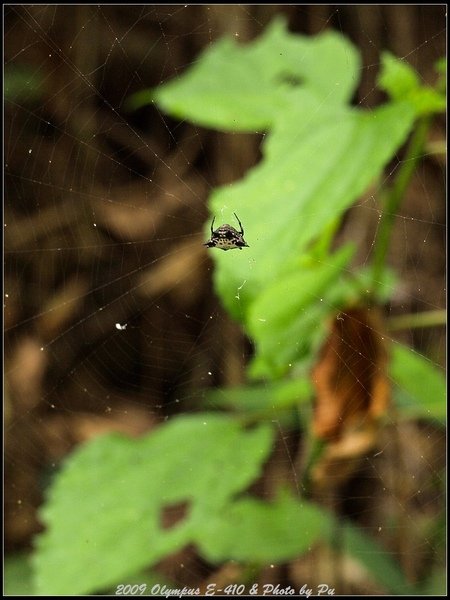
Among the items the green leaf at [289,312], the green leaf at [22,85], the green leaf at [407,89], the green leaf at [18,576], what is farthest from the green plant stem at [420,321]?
the green leaf at [22,85]

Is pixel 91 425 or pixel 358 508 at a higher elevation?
pixel 91 425

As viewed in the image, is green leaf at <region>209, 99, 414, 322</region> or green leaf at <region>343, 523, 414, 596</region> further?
green leaf at <region>343, 523, 414, 596</region>

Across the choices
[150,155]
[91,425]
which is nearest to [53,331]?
[91,425]

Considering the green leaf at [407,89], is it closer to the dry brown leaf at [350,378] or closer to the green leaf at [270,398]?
the dry brown leaf at [350,378]

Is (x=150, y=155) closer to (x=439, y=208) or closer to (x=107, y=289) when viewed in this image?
(x=107, y=289)

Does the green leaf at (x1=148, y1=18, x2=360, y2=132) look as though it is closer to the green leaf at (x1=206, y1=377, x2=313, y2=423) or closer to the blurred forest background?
the green leaf at (x1=206, y1=377, x2=313, y2=423)

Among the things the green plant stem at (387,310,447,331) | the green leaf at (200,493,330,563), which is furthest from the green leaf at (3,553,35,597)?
the green plant stem at (387,310,447,331)
